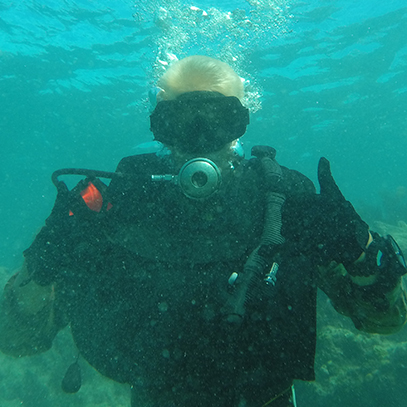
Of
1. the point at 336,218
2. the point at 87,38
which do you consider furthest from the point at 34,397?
the point at 87,38

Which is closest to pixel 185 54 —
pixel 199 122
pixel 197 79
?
pixel 197 79

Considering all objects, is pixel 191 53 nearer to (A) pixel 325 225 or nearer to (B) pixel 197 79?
(B) pixel 197 79

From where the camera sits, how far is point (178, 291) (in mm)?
2068

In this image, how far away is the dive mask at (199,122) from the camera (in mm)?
2246

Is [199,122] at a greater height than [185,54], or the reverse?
[185,54]

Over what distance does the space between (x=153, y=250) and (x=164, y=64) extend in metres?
17.4

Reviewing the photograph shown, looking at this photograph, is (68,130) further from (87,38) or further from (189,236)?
(189,236)

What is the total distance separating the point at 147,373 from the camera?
202cm

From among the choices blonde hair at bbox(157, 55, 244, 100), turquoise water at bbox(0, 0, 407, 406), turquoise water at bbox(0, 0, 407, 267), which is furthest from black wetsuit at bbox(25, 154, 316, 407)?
turquoise water at bbox(0, 0, 407, 267)

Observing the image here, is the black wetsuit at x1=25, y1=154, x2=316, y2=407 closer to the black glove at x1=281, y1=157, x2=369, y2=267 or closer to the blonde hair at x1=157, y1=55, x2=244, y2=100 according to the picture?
the black glove at x1=281, y1=157, x2=369, y2=267

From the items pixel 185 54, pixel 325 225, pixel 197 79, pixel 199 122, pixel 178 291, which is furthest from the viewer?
pixel 185 54

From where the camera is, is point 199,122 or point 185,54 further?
point 185,54

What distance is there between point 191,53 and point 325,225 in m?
16.5

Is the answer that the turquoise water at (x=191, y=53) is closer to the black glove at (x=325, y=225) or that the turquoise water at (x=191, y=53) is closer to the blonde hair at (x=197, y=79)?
the black glove at (x=325, y=225)
